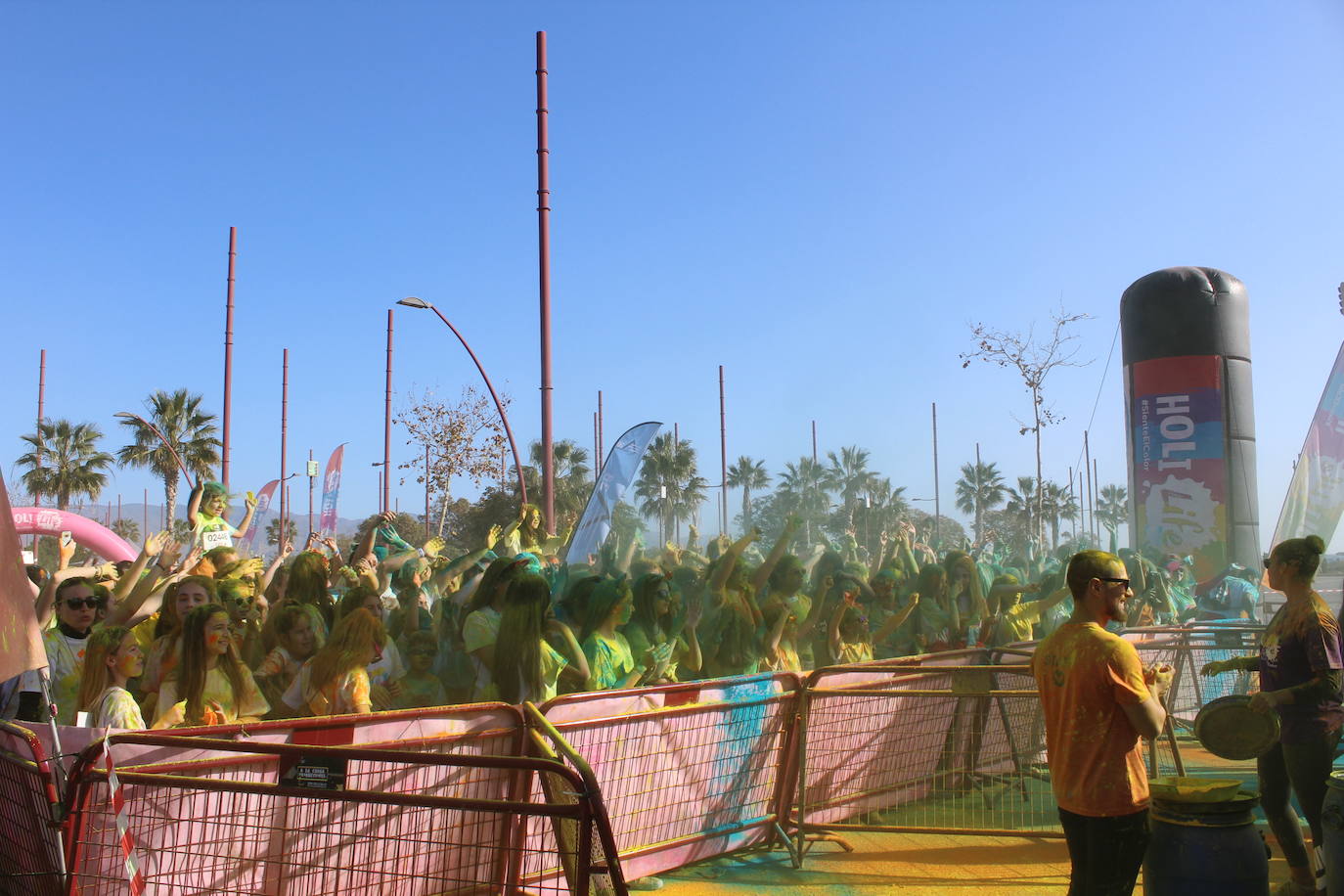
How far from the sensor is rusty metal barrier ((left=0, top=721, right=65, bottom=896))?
145 inches

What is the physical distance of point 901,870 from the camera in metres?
5.76

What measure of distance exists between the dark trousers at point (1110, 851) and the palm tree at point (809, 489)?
268 inches

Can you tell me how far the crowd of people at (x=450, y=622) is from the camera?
4.79 m

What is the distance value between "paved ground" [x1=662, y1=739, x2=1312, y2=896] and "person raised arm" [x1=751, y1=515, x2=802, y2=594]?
199cm

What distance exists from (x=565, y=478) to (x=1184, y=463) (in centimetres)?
3124

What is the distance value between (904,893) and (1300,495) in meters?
11.7

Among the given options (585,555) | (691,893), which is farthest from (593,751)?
(585,555)

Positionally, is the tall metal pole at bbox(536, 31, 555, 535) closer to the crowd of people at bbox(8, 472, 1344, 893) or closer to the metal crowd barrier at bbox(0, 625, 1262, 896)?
the crowd of people at bbox(8, 472, 1344, 893)

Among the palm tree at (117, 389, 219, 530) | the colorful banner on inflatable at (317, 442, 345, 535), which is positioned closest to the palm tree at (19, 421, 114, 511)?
the palm tree at (117, 389, 219, 530)

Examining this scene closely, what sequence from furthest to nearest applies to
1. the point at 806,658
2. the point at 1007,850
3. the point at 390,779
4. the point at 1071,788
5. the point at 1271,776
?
1. the point at 806,658
2. the point at 1007,850
3. the point at 1271,776
4. the point at 390,779
5. the point at 1071,788

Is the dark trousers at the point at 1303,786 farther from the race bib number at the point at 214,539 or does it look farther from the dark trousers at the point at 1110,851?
the race bib number at the point at 214,539

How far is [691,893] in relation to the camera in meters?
5.26

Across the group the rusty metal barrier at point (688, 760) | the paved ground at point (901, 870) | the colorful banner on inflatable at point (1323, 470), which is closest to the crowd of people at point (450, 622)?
the rusty metal barrier at point (688, 760)

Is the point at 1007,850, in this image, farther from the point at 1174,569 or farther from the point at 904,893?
the point at 1174,569
